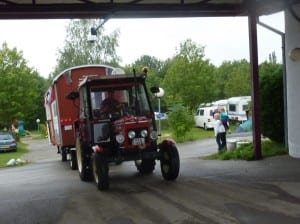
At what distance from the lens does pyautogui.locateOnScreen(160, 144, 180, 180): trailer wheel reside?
1165 centimetres

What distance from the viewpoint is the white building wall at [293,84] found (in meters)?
13.8

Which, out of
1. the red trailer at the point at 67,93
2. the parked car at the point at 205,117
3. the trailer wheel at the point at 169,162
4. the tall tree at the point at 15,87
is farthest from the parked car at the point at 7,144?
the trailer wheel at the point at 169,162

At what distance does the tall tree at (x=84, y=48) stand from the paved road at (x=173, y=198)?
43760mm

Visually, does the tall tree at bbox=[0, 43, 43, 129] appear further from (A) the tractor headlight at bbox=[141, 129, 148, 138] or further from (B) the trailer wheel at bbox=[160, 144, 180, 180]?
(A) the tractor headlight at bbox=[141, 129, 148, 138]

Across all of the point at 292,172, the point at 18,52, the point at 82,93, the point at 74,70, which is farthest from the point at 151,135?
the point at 18,52

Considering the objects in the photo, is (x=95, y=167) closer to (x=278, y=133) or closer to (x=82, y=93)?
(x=82, y=93)

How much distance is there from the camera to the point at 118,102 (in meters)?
12.6

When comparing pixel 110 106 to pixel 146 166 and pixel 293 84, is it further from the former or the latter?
pixel 293 84

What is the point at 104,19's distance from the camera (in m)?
13.2

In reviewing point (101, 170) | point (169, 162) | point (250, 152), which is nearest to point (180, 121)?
point (250, 152)

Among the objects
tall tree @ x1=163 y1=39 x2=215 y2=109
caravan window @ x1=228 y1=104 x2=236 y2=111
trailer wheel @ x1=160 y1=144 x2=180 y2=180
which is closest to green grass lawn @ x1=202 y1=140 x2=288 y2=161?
trailer wheel @ x1=160 y1=144 x2=180 y2=180

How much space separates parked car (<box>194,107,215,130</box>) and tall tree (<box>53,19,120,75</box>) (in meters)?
14.0

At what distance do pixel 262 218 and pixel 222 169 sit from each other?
5.92m

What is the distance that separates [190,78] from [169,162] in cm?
3825
